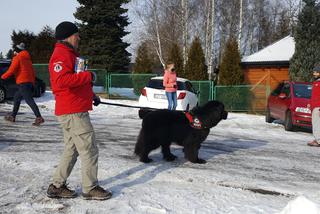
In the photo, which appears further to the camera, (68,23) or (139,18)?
(139,18)

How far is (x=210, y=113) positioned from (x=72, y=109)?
2.92 meters

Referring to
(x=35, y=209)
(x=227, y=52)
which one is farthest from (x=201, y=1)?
(x=35, y=209)

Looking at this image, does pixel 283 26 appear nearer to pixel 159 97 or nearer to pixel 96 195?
pixel 159 97

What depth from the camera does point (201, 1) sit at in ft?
122

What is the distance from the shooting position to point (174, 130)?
6.57 meters

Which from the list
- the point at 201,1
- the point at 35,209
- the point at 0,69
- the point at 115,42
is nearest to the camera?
the point at 35,209

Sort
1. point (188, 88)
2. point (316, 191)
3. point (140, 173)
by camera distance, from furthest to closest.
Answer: point (188, 88) < point (140, 173) < point (316, 191)

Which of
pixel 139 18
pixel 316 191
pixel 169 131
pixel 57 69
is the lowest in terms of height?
pixel 316 191

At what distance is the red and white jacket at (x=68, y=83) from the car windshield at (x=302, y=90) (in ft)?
31.2

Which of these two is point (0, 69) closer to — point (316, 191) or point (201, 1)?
point (316, 191)

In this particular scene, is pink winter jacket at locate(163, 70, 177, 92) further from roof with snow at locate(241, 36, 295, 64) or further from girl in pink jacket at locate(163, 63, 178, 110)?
roof with snow at locate(241, 36, 295, 64)

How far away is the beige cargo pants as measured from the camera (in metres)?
4.43

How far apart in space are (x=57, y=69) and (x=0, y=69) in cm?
1310

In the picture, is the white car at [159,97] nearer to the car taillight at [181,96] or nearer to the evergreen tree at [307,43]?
the car taillight at [181,96]
